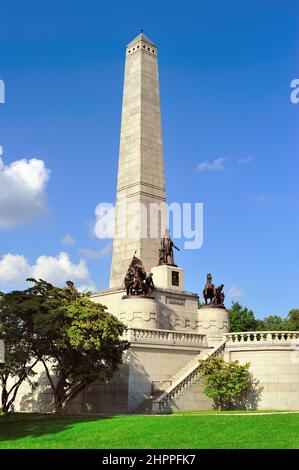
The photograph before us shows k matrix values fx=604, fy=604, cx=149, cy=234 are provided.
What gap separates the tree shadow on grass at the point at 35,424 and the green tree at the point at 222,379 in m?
8.42

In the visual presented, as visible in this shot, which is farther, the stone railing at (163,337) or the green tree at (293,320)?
the green tree at (293,320)

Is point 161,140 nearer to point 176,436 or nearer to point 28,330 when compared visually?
point 28,330

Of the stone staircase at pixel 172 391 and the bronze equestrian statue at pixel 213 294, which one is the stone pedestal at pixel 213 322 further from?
the stone staircase at pixel 172 391

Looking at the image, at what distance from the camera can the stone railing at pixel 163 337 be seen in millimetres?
33375

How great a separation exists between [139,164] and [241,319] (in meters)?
26.6

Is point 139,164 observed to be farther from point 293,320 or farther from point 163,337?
point 293,320

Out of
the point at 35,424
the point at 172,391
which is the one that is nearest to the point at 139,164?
the point at 172,391

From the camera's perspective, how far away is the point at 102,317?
29.9m

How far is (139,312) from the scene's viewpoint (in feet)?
122

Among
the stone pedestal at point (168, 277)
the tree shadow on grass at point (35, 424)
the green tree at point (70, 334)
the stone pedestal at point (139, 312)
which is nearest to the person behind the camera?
the tree shadow on grass at point (35, 424)

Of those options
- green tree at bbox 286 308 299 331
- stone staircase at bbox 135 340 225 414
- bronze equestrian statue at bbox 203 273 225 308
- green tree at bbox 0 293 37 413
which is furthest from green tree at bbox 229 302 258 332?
green tree at bbox 0 293 37 413

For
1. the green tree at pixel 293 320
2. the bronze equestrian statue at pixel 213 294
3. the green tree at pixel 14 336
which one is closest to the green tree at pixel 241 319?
the green tree at pixel 293 320
